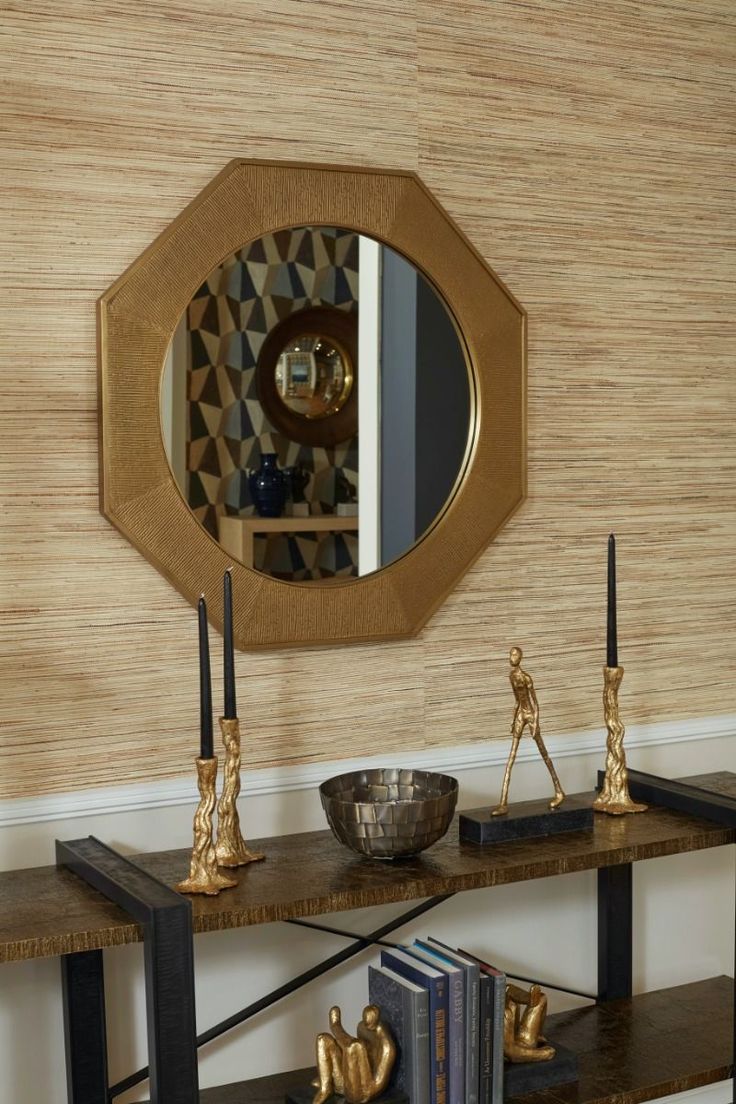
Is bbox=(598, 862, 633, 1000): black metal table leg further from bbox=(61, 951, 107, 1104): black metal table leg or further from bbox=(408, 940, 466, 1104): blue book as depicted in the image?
bbox=(61, 951, 107, 1104): black metal table leg

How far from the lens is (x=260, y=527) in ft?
6.85

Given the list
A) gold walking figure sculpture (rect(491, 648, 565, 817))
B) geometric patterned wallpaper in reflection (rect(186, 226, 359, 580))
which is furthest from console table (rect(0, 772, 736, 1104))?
geometric patterned wallpaper in reflection (rect(186, 226, 359, 580))

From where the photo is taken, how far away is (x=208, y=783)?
1.82m

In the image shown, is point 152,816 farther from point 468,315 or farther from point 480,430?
point 468,315

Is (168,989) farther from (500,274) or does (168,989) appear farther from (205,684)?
(500,274)

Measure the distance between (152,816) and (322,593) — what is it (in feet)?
1.49

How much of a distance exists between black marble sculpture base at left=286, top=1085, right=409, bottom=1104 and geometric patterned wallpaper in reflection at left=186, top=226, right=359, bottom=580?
0.80 metres

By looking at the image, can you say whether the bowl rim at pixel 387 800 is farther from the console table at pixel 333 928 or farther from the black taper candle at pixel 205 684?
the black taper candle at pixel 205 684

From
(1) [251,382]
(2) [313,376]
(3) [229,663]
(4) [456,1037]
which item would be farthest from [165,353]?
(4) [456,1037]

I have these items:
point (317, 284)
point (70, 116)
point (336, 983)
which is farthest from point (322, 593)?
point (70, 116)

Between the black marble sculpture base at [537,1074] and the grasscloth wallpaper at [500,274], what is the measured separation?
533mm

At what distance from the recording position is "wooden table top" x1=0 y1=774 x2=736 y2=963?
5.38 ft

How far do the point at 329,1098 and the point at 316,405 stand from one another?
42.6 inches

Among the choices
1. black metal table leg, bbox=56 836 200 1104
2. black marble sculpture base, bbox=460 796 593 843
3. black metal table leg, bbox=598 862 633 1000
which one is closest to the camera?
black metal table leg, bbox=56 836 200 1104
